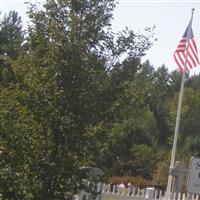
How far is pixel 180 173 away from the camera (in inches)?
444

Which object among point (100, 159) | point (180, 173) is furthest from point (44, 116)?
point (180, 173)

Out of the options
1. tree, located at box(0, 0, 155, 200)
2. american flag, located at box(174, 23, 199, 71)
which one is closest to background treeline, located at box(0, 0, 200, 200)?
tree, located at box(0, 0, 155, 200)

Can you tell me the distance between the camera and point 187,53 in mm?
17656

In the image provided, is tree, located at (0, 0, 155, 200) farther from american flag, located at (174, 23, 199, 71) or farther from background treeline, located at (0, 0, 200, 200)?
american flag, located at (174, 23, 199, 71)

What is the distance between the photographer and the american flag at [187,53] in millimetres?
17734

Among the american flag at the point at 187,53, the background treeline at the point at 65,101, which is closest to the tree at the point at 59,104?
the background treeline at the point at 65,101

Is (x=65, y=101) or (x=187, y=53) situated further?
(x=187, y=53)

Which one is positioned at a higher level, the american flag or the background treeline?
the american flag

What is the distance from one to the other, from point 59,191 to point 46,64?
1727mm

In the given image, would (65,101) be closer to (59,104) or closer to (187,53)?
(59,104)

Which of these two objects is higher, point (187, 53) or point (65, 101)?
point (187, 53)

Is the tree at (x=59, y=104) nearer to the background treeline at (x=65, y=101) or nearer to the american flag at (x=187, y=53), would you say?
the background treeline at (x=65, y=101)

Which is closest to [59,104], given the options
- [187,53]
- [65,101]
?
[65,101]

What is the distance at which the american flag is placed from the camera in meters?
17.7
